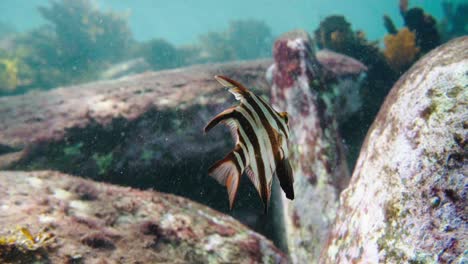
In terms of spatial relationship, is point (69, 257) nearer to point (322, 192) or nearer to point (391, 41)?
point (322, 192)

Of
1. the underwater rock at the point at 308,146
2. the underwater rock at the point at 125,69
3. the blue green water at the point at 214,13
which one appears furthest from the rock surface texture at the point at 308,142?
the blue green water at the point at 214,13

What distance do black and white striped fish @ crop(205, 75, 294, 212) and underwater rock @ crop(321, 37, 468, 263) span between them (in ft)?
3.99

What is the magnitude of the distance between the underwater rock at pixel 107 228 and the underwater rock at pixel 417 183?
3.22 ft

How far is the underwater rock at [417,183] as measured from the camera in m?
1.64

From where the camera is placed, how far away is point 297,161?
3.62 m

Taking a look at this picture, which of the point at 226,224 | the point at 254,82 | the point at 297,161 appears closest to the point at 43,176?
the point at 226,224

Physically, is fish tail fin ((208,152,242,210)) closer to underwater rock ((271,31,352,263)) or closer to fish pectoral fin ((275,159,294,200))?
fish pectoral fin ((275,159,294,200))

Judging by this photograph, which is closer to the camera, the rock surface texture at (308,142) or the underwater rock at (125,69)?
the rock surface texture at (308,142)

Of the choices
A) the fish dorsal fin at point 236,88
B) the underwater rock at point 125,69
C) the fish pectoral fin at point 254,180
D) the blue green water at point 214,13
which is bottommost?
the fish pectoral fin at point 254,180

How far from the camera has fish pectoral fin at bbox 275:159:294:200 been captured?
→ 100 cm

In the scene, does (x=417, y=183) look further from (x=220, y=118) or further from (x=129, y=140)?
(x=129, y=140)

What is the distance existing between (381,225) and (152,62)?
17.0 meters

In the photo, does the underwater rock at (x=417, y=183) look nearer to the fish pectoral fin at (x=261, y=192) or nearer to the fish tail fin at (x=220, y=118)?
the fish pectoral fin at (x=261, y=192)

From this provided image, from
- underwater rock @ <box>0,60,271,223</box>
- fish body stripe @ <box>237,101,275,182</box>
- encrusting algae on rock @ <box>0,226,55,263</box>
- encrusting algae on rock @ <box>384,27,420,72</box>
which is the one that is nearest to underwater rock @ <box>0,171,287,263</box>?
encrusting algae on rock @ <box>0,226,55,263</box>
